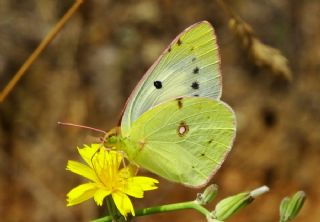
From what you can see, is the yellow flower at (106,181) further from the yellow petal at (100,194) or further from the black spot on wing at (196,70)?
the black spot on wing at (196,70)

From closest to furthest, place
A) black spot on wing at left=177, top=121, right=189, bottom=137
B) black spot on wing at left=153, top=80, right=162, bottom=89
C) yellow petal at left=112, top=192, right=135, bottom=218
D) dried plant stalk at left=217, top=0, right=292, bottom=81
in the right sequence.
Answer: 1. yellow petal at left=112, top=192, right=135, bottom=218
2. black spot on wing at left=153, top=80, right=162, bottom=89
3. black spot on wing at left=177, top=121, right=189, bottom=137
4. dried plant stalk at left=217, top=0, right=292, bottom=81

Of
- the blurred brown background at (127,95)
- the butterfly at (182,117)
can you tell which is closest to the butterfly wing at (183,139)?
the butterfly at (182,117)

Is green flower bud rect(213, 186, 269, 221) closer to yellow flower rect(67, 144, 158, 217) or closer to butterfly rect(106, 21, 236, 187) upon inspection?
butterfly rect(106, 21, 236, 187)

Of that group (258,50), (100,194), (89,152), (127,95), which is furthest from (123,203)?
(127,95)

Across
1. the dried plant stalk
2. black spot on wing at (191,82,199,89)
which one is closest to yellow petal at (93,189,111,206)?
black spot on wing at (191,82,199,89)

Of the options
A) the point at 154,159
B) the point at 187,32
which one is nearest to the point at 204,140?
the point at 154,159

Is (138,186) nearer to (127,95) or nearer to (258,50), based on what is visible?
(258,50)

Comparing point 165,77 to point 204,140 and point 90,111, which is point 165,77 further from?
point 90,111
